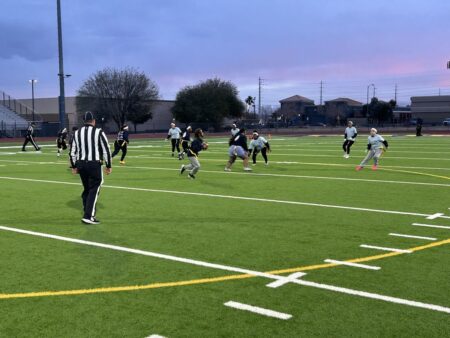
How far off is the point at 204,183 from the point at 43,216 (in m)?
5.76

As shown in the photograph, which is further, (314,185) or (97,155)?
(314,185)

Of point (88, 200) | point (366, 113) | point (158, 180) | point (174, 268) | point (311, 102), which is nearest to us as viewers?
point (174, 268)

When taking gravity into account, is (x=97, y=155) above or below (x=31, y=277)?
above

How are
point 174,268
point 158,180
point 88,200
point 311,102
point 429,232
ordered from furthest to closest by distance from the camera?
1. point 311,102
2. point 158,180
3. point 88,200
4. point 429,232
5. point 174,268

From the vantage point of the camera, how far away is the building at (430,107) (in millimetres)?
106562

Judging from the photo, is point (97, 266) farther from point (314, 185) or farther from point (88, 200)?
point (314, 185)

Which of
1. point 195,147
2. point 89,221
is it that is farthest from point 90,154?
point 195,147

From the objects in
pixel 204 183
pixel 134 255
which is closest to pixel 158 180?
pixel 204 183

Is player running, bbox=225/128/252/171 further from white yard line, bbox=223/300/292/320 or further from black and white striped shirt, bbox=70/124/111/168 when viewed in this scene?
white yard line, bbox=223/300/292/320

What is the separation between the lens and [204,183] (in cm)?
1433

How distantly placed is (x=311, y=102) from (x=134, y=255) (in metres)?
142

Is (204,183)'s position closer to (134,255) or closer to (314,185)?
(314,185)

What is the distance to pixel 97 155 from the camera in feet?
27.6

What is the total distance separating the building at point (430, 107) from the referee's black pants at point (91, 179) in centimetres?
10664
